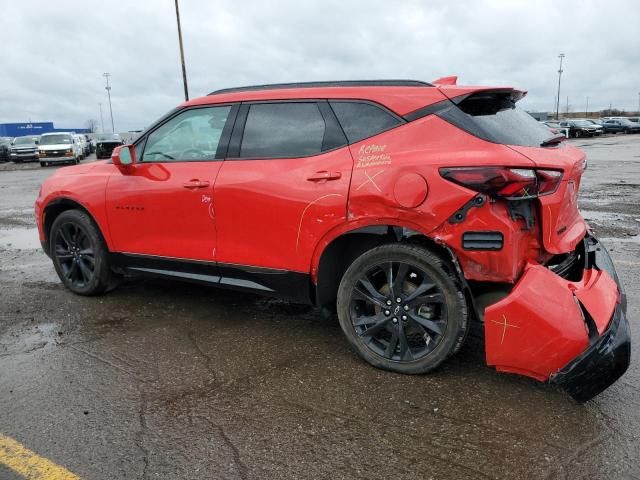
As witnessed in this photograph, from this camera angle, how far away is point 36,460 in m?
2.55

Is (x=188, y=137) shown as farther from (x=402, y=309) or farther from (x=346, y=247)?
(x=402, y=309)

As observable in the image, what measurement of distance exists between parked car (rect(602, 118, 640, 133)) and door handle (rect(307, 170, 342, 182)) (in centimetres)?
5331

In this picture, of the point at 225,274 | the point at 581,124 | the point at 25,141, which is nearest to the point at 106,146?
the point at 25,141

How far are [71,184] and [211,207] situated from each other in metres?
1.80

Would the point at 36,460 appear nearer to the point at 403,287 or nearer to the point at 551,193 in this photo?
the point at 403,287

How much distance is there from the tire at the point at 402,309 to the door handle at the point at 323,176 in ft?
1.68

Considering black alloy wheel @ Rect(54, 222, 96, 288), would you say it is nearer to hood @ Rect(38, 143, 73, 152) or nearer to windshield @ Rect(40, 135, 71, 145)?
hood @ Rect(38, 143, 73, 152)

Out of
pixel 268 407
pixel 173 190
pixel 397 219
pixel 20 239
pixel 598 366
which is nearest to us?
pixel 598 366

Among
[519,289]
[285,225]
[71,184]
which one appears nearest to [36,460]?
[285,225]

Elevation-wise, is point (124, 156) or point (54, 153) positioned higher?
point (54, 153)

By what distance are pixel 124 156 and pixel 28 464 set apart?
254 centimetres

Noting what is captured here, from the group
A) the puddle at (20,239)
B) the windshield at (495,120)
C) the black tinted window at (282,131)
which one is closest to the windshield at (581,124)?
the puddle at (20,239)

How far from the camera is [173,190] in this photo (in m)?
4.10

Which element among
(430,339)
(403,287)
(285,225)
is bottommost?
(430,339)
